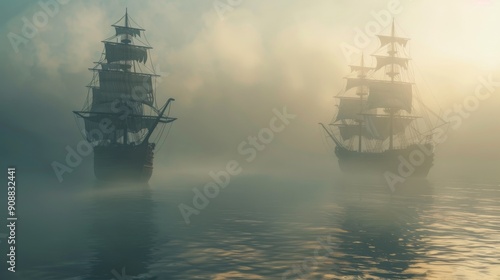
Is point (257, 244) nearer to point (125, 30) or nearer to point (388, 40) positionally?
point (125, 30)

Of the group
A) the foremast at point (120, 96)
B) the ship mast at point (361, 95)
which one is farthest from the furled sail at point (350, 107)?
the foremast at point (120, 96)

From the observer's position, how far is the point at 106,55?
104 m

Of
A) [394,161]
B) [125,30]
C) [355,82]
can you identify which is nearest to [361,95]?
[355,82]

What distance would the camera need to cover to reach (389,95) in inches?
5413

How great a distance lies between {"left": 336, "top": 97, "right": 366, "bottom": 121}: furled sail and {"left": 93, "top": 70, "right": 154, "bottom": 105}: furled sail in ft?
246

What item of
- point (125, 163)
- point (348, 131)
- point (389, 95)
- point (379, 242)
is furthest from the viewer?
point (348, 131)

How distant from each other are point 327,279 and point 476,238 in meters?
14.8

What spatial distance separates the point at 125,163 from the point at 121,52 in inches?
1188

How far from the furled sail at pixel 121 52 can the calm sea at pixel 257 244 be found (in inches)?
2556

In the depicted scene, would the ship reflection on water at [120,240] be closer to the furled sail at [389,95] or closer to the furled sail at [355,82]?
the furled sail at [389,95]

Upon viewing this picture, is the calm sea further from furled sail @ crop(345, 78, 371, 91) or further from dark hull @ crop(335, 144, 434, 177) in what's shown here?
furled sail @ crop(345, 78, 371, 91)

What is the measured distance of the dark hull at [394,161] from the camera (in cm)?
12212

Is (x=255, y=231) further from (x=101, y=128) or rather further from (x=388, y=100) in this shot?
(x=388, y=100)

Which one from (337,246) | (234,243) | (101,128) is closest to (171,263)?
(234,243)
